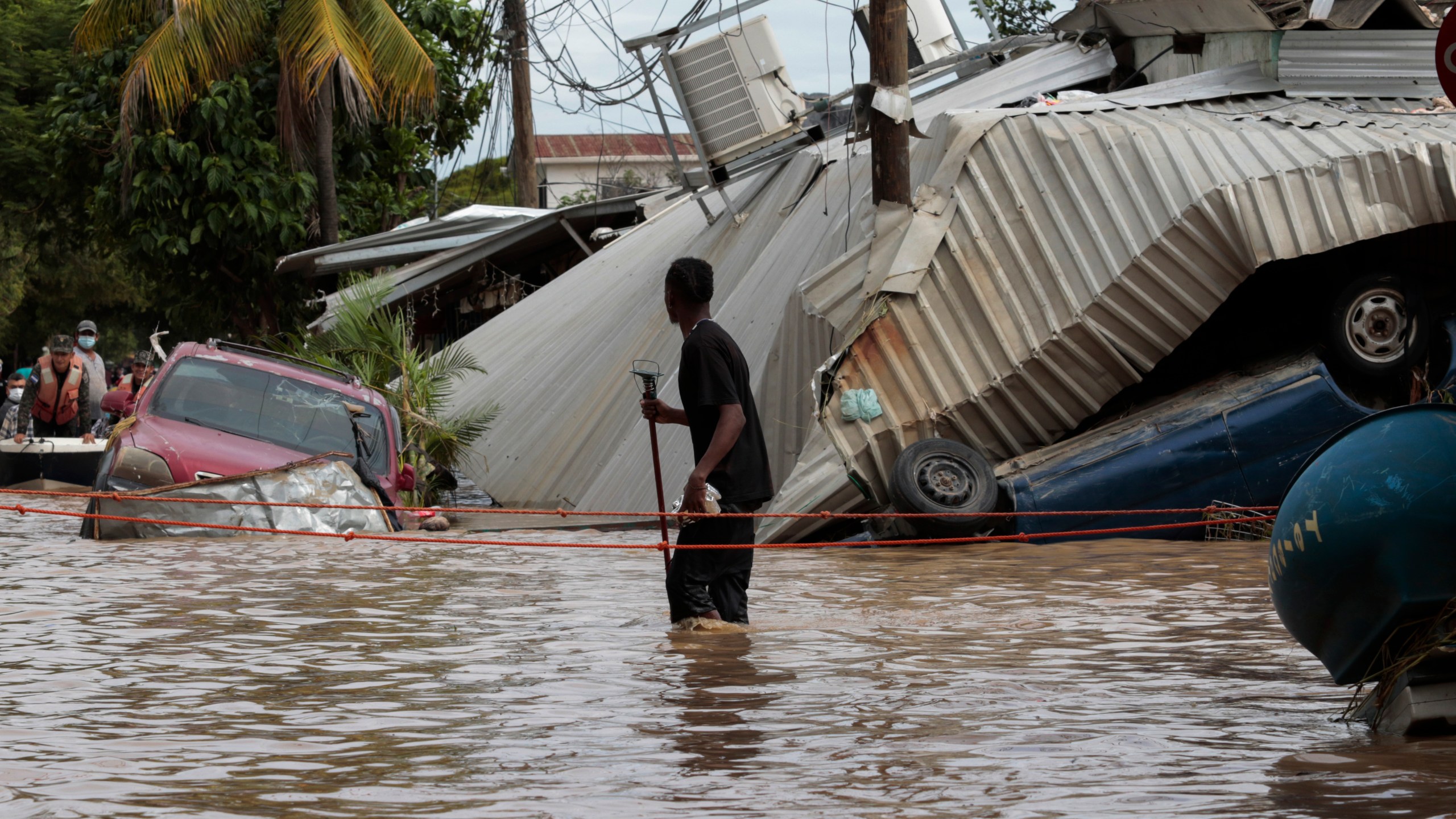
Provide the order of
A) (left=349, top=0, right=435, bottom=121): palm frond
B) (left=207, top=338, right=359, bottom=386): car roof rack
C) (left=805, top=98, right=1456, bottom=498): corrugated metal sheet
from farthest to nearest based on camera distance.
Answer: (left=349, top=0, right=435, bottom=121): palm frond
(left=207, top=338, right=359, bottom=386): car roof rack
(left=805, top=98, right=1456, bottom=498): corrugated metal sheet

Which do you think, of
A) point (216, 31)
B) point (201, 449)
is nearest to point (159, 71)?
point (216, 31)

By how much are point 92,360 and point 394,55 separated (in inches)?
235

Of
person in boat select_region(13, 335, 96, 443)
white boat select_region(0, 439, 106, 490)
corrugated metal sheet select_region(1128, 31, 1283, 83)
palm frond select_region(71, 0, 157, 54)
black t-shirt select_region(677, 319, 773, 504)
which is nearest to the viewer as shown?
black t-shirt select_region(677, 319, 773, 504)

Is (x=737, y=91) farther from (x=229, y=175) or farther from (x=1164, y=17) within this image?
(x=229, y=175)

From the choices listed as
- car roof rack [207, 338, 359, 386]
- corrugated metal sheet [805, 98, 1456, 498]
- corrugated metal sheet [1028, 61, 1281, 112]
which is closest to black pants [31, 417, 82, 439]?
car roof rack [207, 338, 359, 386]

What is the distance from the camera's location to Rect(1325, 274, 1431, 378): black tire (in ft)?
38.5

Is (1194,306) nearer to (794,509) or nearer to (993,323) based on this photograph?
(993,323)

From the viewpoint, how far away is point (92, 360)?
63.3 feet

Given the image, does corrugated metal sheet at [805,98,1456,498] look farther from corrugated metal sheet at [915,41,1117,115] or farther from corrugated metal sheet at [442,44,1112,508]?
corrugated metal sheet at [915,41,1117,115]

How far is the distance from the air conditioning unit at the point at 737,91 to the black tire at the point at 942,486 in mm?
5258

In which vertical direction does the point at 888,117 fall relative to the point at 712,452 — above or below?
above

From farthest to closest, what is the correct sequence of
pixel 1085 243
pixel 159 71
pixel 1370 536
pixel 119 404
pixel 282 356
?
1. pixel 159 71
2. pixel 119 404
3. pixel 282 356
4. pixel 1085 243
5. pixel 1370 536

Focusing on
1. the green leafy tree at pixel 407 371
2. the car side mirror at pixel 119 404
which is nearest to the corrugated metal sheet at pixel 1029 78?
the green leafy tree at pixel 407 371

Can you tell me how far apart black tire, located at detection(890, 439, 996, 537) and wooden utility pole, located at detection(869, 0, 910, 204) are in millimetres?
2158
